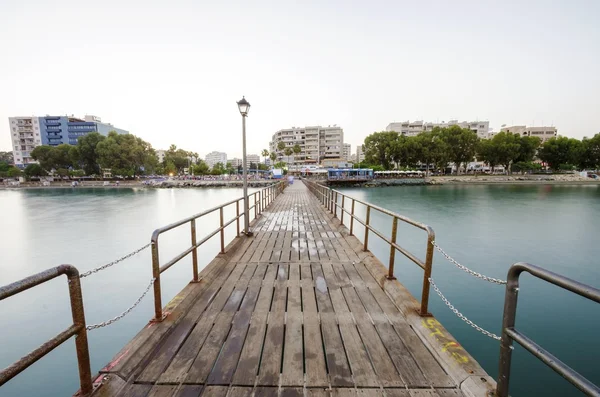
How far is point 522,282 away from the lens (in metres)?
10.9

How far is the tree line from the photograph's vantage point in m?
70.2

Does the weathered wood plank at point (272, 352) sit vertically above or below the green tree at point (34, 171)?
below

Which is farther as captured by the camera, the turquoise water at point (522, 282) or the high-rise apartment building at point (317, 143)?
the high-rise apartment building at point (317, 143)

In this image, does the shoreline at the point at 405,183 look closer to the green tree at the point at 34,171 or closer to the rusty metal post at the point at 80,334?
the green tree at the point at 34,171

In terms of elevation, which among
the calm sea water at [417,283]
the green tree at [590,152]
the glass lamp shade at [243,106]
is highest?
the green tree at [590,152]

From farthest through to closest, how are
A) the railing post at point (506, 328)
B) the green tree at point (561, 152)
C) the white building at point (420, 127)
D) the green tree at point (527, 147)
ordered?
the white building at point (420, 127) → the green tree at point (527, 147) → the green tree at point (561, 152) → the railing post at point (506, 328)

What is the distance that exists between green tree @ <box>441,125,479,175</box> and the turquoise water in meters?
49.8

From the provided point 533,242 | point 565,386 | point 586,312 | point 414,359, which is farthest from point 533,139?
point 414,359

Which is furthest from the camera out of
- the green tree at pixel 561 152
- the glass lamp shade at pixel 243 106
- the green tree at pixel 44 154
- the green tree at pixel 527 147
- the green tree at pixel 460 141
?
the green tree at pixel 44 154

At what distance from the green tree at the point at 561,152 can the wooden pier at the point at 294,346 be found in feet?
329

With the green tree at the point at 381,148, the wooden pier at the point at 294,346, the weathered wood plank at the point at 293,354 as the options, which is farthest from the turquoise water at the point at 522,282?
the green tree at the point at 381,148

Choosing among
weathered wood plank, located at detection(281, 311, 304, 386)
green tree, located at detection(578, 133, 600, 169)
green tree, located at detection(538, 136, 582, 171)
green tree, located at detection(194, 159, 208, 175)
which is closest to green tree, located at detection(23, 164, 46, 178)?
green tree, located at detection(194, 159, 208, 175)

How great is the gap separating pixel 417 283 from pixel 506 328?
989cm

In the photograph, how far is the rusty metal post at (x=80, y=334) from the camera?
198 centimetres
